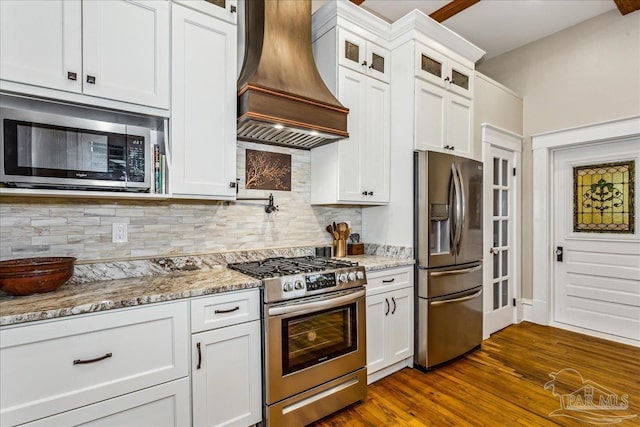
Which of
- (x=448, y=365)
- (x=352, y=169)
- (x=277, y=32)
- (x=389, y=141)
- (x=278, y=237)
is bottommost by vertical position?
(x=448, y=365)

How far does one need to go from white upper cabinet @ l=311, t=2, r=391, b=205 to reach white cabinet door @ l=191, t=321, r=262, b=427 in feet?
4.17

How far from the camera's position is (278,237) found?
8.87 ft

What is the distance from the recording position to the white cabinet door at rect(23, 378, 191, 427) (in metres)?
1.39

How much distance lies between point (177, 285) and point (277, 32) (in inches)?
69.7

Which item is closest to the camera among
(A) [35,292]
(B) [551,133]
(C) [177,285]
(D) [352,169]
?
(A) [35,292]

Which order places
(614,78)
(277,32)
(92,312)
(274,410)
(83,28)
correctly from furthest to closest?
(614,78) < (277,32) < (274,410) < (83,28) < (92,312)

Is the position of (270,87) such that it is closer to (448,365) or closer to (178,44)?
(178,44)

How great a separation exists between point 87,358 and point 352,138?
2.17 meters

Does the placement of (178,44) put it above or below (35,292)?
above

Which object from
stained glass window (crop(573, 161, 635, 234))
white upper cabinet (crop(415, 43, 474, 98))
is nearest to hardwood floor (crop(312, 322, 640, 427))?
stained glass window (crop(573, 161, 635, 234))

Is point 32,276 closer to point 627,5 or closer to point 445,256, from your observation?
point 445,256

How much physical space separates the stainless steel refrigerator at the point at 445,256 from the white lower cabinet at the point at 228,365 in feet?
4.88

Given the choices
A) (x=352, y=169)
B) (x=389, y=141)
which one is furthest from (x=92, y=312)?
(x=389, y=141)

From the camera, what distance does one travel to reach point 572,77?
3646 mm
